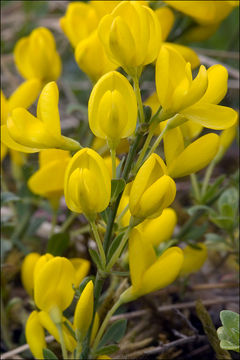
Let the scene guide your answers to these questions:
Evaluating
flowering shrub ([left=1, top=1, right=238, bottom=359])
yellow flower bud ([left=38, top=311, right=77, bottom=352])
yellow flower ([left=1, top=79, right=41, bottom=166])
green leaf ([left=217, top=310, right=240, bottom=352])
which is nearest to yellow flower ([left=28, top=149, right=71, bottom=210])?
yellow flower ([left=1, top=79, right=41, bottom=166])

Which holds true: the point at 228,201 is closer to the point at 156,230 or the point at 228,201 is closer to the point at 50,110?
the point at 156,230

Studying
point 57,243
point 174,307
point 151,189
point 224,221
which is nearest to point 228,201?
point 224,221

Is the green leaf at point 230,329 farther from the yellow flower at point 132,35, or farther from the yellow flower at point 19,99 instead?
the yellow flower at point 19,99

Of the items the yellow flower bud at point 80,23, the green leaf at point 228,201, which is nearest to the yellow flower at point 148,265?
the green leaf at point 228,201

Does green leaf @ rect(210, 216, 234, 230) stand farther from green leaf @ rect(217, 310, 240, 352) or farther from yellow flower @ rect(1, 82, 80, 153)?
yellow flower @ rect(1, 82, 80, 153)

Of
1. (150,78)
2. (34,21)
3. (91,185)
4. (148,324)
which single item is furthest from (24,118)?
(34,21)

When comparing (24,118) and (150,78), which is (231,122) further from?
(150,78)
